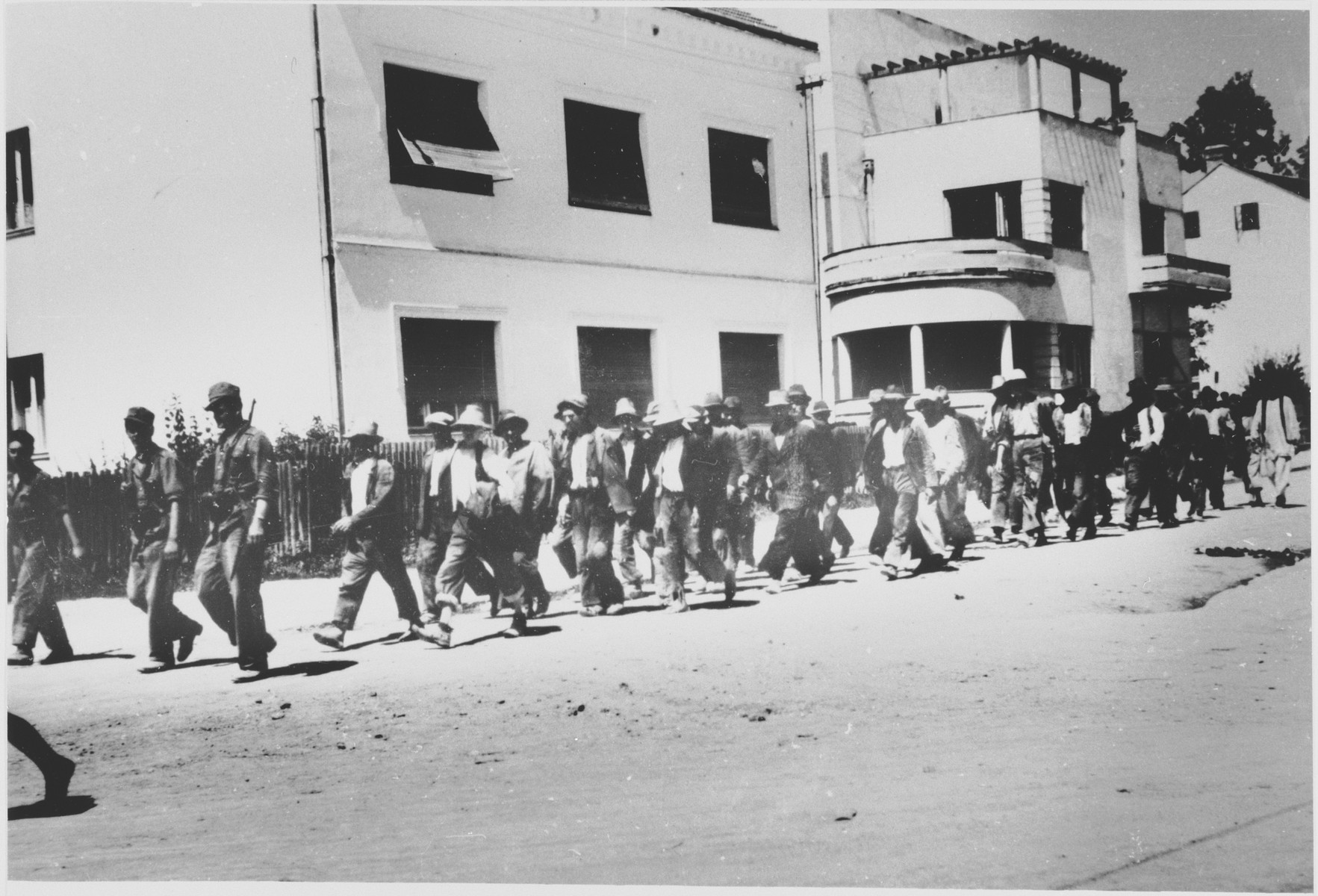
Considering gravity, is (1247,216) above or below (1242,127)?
below

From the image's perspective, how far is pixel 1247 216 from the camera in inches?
237

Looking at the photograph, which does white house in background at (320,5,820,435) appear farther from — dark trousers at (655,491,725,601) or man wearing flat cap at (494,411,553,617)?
dark trousers at (655,491,725,601)

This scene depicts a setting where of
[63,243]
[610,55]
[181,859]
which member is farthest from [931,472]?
[63,243]

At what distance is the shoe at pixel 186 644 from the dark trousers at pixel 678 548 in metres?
2.35

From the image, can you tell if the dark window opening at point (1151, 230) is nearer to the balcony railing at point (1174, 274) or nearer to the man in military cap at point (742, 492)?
the balcony railing at point (1174, 274)

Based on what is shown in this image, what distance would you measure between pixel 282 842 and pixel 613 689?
5.54ft

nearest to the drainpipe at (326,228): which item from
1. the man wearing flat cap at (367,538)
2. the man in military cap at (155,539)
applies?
the man wearing flat cap at (367,538)

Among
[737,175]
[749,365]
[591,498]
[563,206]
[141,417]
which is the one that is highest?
[737,175]

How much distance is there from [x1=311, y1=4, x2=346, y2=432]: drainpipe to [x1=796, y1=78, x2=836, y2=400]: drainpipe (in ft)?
8.42

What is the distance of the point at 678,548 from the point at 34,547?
3.29 meters

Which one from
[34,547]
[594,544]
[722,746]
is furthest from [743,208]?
[34,547]

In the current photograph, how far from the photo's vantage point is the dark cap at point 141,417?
217 inches

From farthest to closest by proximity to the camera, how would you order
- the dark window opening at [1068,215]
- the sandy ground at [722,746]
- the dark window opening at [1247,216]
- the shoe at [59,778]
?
the dark window opening at [1068,215] < the dark window opening at [1247,216] < the shoe at [59,778] < the sandy ground at [722,746]

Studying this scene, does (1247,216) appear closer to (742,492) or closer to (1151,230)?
(1151,230)
